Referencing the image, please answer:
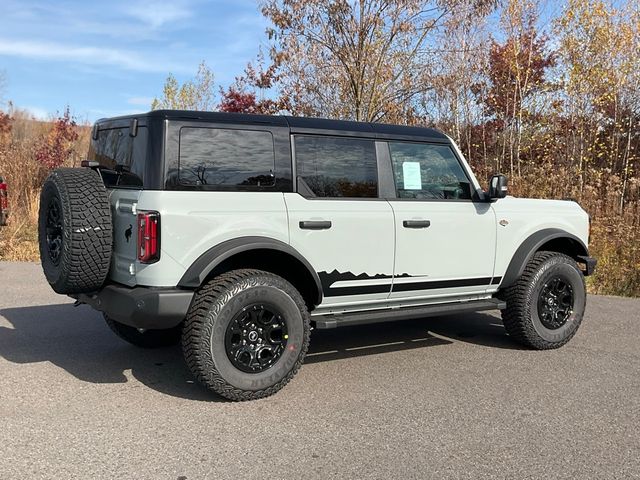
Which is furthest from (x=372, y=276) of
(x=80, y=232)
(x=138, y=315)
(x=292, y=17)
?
(x=292, y=17)

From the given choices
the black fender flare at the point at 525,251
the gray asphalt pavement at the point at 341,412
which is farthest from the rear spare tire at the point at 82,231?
the black fender flare at the point at 525,251

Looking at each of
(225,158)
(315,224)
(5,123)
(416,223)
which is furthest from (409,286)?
(5,123)

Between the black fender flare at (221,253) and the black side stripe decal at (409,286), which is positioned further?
the black side stripe decal at (409,286)

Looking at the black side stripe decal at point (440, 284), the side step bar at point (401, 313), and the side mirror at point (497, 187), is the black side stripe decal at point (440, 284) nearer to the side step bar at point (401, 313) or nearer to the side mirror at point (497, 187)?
the side step bar at point (401, 313)

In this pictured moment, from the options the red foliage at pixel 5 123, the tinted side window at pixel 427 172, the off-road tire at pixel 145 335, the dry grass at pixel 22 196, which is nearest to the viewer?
the tinted side window at pixel 427 172

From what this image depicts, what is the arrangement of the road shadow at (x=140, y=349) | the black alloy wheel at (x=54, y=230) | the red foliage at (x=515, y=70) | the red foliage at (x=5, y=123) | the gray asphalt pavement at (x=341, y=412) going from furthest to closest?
the red foliage at (x=5, y=123) → the red foliage at (x=515, y=70) → the road shadow at (x=140, y=349) → the black alloy wheel at (x=54, y=230) → the gray asphalt pavement at (x=341, y=412)

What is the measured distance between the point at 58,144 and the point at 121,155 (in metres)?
12.5

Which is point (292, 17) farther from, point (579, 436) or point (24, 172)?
point (579, 436)

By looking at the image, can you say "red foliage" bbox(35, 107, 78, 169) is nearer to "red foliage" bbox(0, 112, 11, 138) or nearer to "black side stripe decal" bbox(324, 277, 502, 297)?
"red foliage" bbox(0, 112, 11, 138)

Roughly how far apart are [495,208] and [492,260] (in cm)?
46

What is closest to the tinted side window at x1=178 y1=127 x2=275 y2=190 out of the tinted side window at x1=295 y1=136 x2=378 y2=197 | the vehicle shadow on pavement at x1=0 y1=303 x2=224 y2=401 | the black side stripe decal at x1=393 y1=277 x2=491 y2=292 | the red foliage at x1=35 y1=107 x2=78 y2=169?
the tinted side window at x1=295 y1=136 x2=378 y2=197

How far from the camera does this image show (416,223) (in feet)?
15.8

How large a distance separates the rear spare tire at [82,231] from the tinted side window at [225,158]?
60 cm

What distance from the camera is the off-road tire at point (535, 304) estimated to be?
5.38m
